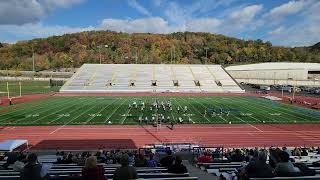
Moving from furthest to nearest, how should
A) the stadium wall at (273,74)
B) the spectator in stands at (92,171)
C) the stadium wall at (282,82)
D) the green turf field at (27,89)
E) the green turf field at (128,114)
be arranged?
the stadium wall at (273,74) < the stadium wall at (282,82) < the green turf field at (27,89) < the green turf field at (128,114) < the spectator in stands at (92,171)

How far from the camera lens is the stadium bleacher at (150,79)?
72250 millimetres

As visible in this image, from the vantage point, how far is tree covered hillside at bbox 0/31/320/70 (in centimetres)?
12988

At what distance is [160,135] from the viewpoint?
1169 inches

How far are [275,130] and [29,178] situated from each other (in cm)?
2743

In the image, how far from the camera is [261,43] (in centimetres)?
15275

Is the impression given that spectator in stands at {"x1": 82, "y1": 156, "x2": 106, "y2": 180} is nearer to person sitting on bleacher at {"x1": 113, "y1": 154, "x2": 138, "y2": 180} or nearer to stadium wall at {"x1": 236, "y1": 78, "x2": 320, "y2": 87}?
person sitting on bleacher at {"x1": 113, "y1": 154, "x2": 138, "y2": 180}

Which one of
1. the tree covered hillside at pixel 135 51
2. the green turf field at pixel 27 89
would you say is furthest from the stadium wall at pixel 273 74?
the green turf field at pixel 27 89

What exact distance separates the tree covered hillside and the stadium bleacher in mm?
37161

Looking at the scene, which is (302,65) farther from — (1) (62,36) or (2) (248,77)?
(1) (62,36)

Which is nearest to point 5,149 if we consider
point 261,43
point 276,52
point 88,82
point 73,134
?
point 73,134

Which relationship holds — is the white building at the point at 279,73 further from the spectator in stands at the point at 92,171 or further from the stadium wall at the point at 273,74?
the spectator in stands at the point at 92,171

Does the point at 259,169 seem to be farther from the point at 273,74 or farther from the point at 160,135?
the point at 273,74

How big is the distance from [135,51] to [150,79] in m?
57.9

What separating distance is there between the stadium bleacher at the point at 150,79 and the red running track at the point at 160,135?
3806 cm
